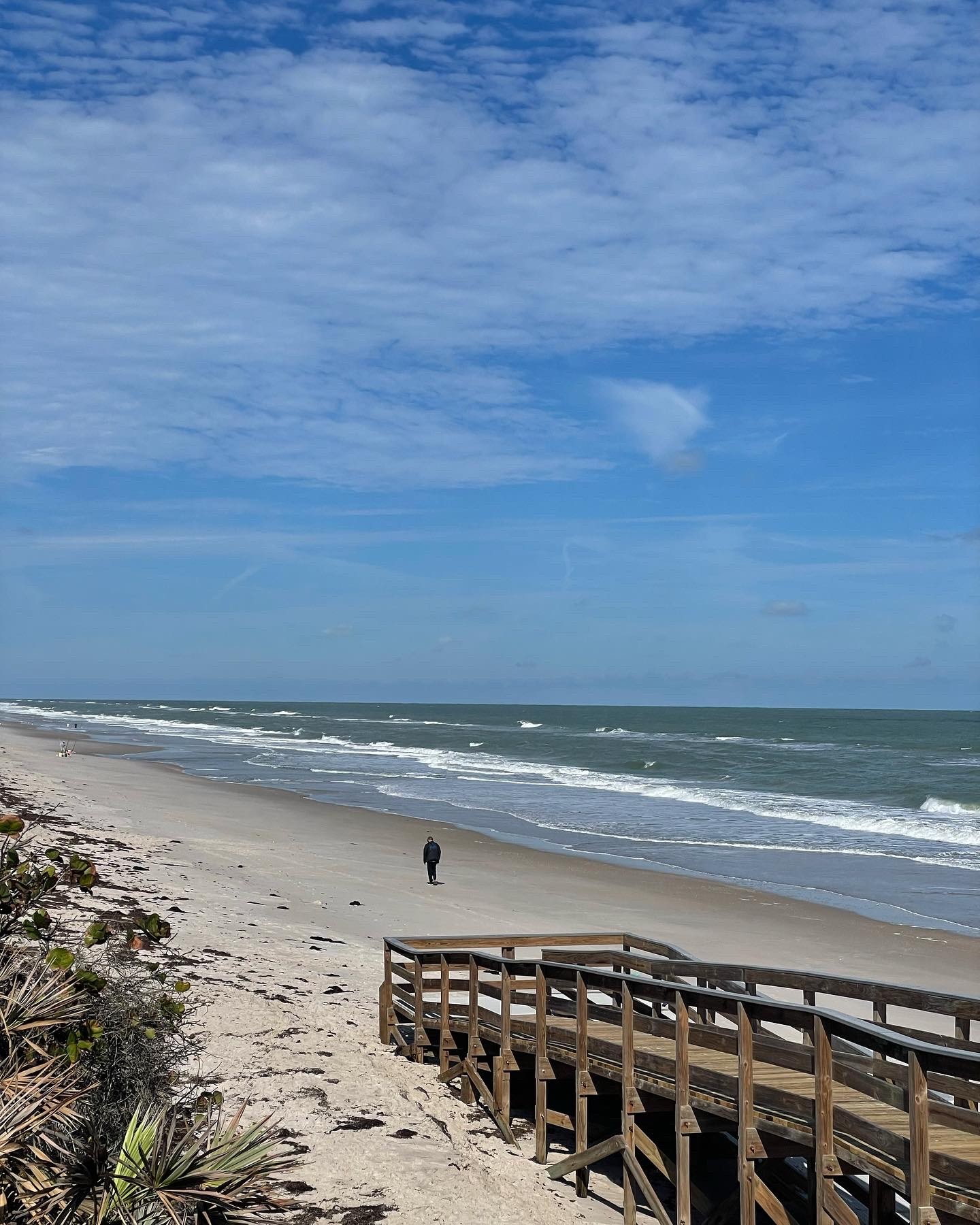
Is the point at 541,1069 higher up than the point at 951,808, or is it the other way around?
the point at 541,1069

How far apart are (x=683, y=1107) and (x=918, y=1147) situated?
2.26 meters

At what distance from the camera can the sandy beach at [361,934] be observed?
8.45m

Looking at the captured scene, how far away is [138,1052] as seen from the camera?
309 inches

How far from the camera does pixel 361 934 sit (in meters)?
17.3

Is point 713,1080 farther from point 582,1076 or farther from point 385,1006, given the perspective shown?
point 385,1006

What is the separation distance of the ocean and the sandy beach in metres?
2.14

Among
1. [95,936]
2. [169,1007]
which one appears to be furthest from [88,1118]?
[169,1007]

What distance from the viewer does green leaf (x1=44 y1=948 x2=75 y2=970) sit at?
20.9 feet

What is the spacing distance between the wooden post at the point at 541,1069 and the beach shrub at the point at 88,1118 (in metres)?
2.33

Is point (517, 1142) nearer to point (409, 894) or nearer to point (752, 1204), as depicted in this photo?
point (752, 1204)

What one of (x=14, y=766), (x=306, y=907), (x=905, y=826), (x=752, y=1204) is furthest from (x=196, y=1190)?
(x=14, y=766)

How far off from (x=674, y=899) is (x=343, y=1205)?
1578 cm

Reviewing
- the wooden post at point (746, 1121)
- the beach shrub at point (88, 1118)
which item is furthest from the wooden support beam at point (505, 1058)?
the wooden post at point (746, 1121)

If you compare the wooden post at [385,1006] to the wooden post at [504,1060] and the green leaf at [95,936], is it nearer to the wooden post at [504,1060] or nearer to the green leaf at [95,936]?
the wooden post at [504,1060]
